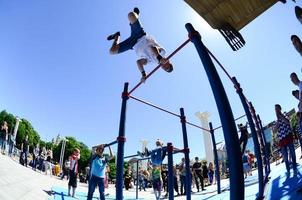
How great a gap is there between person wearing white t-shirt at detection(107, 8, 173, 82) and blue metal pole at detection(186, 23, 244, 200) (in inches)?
67.3

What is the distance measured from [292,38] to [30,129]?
59051 mm

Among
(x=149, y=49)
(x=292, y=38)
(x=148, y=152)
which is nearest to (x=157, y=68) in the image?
(x=149, y=49)

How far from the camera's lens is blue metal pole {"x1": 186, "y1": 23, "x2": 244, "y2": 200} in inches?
68.7

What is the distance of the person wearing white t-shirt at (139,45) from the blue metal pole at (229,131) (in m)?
1.71

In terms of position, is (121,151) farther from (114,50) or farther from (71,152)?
(71,152)

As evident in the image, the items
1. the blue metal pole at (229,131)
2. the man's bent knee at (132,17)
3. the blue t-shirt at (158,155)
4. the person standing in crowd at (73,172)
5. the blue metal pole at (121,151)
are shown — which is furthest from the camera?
the person standing in crowd at (73,172)

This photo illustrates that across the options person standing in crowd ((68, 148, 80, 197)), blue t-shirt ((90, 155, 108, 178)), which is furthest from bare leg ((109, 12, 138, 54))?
person standing in crowd ((68, 148, 80, 197))

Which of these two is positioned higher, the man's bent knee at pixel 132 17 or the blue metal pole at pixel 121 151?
the man's bent knee at pixel 132 17

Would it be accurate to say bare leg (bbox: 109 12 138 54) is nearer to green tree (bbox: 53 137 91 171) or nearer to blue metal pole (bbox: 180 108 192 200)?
blue metal pole (bbox: 180 108 192 200)

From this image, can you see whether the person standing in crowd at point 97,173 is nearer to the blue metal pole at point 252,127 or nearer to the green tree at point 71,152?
the blue metal pole at point 252,127

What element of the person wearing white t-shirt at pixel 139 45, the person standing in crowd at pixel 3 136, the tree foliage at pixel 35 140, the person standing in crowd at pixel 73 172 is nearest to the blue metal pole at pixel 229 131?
the person wearing white t-shirt at pixel 139 45

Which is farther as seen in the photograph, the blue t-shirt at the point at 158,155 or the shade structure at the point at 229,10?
the shade structure at the point at 229,10

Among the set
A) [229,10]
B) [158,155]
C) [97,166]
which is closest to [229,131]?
[158,155]

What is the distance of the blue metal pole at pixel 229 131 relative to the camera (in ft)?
5.72
